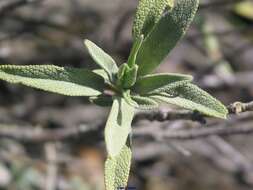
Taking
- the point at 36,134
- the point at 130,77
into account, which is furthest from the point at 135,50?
→ the point at 36,134

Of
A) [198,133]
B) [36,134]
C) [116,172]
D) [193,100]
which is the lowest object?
[116,172]

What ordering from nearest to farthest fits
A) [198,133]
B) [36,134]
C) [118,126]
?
[118,126], [198,133], [36,134]

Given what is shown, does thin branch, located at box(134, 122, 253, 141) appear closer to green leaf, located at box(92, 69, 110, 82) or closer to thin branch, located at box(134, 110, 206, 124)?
thin branch, located at box(134, 110, 206, 124)

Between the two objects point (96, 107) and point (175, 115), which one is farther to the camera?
point (96, 107)

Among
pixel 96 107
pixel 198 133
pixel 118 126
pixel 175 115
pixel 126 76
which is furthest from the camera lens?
pixel 96 107

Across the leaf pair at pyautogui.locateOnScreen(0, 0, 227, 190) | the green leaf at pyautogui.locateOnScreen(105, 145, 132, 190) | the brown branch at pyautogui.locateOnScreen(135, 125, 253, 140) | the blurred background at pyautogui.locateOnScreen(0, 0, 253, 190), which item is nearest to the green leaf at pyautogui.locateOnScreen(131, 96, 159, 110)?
the leaf pair at pyautogui.locateOnScreen(0, 0, 227, 190)

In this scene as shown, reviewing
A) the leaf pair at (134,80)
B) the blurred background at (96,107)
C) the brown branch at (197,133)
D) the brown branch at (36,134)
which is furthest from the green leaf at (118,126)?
the blurred background at (96,107)

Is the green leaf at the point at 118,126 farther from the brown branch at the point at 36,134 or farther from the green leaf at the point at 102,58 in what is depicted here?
the brown branch at the point at 36,134

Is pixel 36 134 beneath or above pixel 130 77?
above

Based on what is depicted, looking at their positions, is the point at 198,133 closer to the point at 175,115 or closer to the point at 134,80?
the point at 175,115
